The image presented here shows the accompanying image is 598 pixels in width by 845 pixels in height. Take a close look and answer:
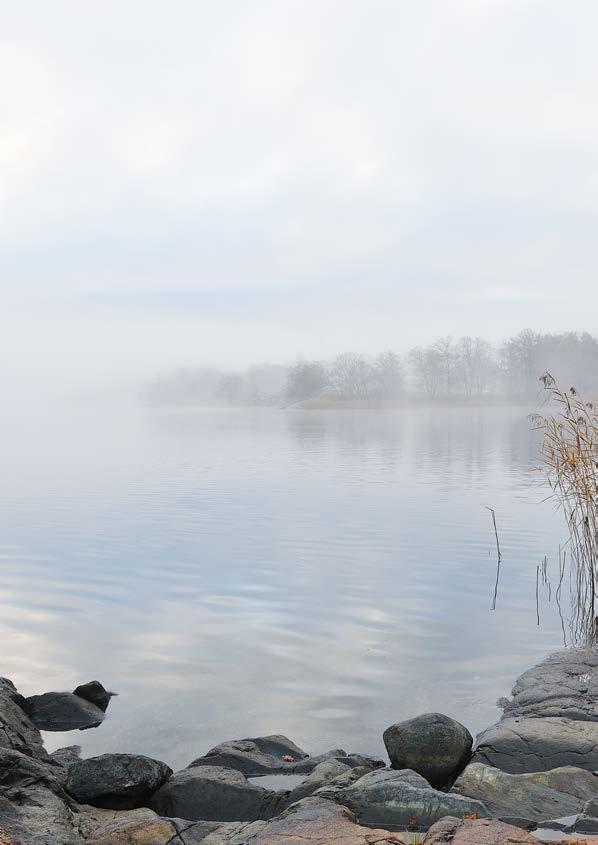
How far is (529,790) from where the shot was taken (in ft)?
24.6

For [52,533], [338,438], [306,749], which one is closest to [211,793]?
[306,749]

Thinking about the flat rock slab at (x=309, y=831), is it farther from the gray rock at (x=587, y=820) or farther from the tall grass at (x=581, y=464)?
the tall grass at (x=581, y=464)

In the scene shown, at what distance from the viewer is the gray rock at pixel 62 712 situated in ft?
33.6

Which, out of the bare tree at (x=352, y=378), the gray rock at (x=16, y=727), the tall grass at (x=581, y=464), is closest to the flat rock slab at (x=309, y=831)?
the gray rock at (x=16, y=727)

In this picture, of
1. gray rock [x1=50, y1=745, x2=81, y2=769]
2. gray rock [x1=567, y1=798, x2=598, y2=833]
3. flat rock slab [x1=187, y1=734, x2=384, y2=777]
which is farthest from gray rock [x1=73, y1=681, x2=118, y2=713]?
gray rock [x1=567, y1=798, x2=598, y2=833]

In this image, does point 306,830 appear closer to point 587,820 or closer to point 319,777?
point 319,777

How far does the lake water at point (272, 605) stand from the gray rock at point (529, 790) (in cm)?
191

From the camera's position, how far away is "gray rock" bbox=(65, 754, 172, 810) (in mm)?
7625

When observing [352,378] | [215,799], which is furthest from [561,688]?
[352,378]

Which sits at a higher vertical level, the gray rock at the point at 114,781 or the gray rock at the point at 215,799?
the gray rock at the point at 114,781

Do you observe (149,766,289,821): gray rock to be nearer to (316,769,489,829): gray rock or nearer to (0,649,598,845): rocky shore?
(0,649,598,845): rocky shore

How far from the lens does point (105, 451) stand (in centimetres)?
5750

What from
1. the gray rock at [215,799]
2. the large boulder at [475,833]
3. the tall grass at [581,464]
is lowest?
the gray rock at [215,799]

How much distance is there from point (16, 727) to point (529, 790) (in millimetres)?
5360
